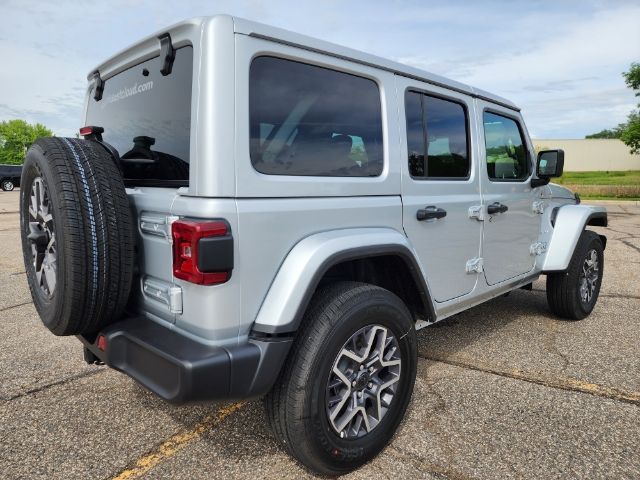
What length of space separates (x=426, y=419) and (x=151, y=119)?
216cm

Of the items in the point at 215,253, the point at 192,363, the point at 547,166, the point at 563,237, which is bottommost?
the point at 192,363

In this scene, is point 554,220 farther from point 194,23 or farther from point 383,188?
point 194,23

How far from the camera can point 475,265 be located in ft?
10.5

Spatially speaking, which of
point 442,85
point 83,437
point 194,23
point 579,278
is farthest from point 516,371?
point 194,23

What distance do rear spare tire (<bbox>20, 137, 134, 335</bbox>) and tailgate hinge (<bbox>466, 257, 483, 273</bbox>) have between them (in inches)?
81.4

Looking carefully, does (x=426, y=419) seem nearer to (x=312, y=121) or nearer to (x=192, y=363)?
(x=192, y=363)

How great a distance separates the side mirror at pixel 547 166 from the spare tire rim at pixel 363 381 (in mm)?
2247

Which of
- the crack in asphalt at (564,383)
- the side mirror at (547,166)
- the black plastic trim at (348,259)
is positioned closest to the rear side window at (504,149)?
the side mirror at (547,166)

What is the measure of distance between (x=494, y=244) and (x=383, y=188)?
51.0 inches

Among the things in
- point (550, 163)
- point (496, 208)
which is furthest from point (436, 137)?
point (550, 163)

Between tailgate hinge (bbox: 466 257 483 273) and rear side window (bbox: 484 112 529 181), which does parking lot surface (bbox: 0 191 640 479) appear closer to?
tailgate hinge (bbox: 466 257 483 273)

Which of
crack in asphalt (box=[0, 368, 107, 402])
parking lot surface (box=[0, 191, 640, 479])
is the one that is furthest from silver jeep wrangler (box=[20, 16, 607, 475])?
crack in asphalt (box=[0, 368, 107, 402])

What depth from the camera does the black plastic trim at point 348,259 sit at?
1979mm

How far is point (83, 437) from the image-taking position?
2564 mm
